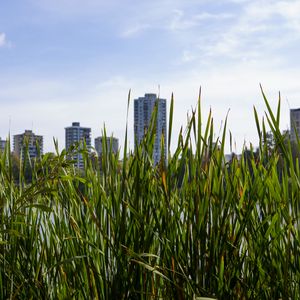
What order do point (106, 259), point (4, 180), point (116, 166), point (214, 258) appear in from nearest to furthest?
point (214, 258)
point (106, 259)
point (116, 166)
point (4, 180)

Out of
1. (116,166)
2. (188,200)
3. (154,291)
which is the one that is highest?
(116,166)

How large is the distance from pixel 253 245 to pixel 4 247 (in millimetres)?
911

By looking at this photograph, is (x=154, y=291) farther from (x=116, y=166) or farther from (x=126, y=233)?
(x=116, y=166)

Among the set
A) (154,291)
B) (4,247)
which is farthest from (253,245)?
(4,247)

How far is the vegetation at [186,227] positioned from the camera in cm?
160

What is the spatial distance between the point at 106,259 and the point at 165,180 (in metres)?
0.34

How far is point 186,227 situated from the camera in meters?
1.66

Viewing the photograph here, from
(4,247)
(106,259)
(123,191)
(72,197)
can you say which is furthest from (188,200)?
(4,247)

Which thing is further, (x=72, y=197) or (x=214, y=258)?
(x=72, y=197)

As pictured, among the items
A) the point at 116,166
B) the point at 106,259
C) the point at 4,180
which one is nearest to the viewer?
the point at 106,259

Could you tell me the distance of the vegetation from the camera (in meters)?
1.60

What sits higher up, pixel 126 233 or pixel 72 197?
pixel 72 197

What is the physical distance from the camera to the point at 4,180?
2.05 meters

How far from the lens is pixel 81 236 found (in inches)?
69.7
